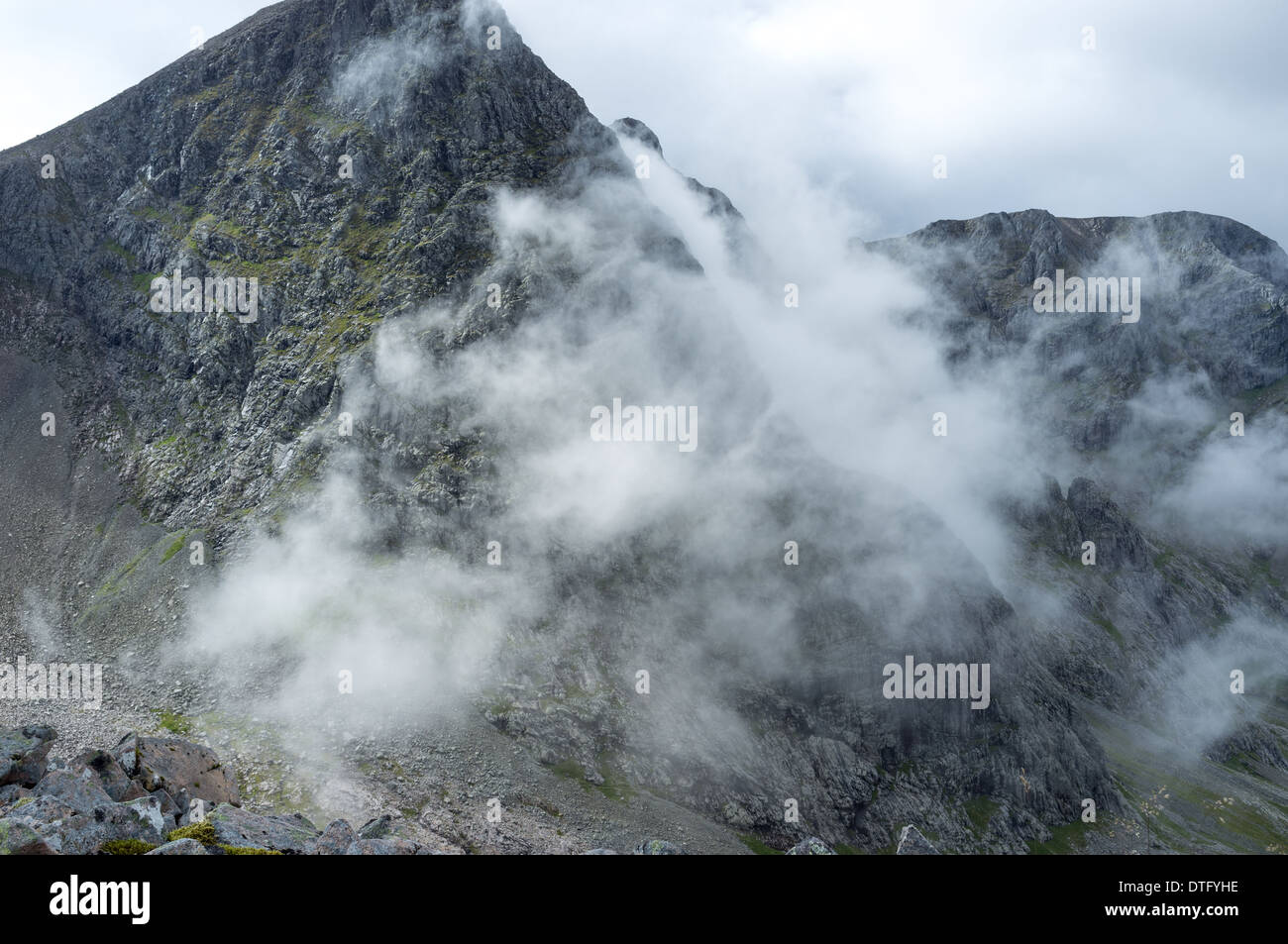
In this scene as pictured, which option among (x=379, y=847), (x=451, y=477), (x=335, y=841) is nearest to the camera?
(x=335, y=841)

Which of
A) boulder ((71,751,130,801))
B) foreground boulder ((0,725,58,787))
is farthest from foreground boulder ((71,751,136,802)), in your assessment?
foreground boulder ((0,725,58,787))

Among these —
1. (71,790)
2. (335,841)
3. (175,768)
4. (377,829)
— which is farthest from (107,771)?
(335,841)

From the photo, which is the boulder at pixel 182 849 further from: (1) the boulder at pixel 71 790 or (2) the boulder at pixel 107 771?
(2) the boulder at pixel 107 771

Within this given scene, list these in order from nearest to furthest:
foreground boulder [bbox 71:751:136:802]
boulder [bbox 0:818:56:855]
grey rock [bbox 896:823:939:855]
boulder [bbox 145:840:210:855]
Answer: boulder [bbox 0:818:56:855], boulder [bbox 145:840:210:855], foreground boulder [bbox 71:751:136:802], grey rock [bbox 896:823:939:855]

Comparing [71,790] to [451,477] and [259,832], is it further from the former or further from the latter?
[451,477]

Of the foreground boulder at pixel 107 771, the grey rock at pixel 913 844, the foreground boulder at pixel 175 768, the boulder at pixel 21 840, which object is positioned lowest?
the grey rock at pixel 913 844

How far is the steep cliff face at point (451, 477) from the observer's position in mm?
87125

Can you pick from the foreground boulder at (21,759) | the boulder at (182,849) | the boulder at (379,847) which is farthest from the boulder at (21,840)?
the foreground boulder at (21,759)

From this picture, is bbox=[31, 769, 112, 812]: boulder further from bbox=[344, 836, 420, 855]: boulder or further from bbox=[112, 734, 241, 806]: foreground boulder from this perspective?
bbox=[344, 836, 420, 855]: boulder

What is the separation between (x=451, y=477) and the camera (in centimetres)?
10675

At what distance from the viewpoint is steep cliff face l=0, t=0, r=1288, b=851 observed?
8712 centimetres

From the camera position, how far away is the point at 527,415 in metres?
118
